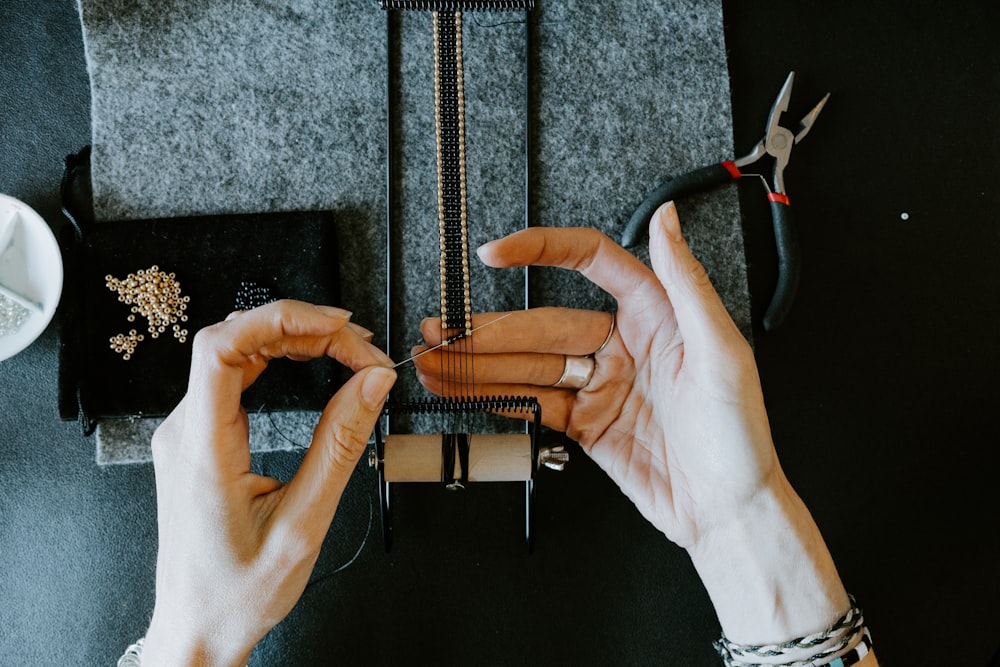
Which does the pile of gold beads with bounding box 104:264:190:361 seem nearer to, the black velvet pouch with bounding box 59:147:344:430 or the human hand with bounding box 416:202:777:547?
the black velvet pouch with bounding box 59:147:344:430

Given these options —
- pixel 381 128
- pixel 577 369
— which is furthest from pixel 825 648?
pixel 381 128

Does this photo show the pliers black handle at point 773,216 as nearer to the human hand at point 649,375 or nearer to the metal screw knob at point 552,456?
the human hand at point 649,375

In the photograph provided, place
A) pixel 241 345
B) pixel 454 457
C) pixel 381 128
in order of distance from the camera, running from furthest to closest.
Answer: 1. pixel 381 128
2. pixel 454 457
3. pixel 241 345

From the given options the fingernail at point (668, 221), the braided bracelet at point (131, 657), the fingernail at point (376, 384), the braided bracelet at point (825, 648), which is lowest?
the braided bracelet at point (131, 657)

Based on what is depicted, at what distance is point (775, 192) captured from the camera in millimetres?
742

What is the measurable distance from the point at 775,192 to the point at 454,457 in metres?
0.46

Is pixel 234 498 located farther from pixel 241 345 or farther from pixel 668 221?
pixel 668 221

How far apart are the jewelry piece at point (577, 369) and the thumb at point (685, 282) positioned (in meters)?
0.13

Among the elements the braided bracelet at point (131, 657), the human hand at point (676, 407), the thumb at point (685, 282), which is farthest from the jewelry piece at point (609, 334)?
the braided bracelet at point (131, 657)

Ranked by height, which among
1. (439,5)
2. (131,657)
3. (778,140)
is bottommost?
(131,657)

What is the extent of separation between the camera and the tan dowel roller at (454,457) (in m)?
0.60

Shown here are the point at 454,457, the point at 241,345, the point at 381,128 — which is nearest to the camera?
the point at 241,345

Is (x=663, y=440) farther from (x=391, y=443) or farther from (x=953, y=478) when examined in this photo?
(x=953, y=478)

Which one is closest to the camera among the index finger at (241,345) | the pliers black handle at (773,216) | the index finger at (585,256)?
the index finger at (241,345)
